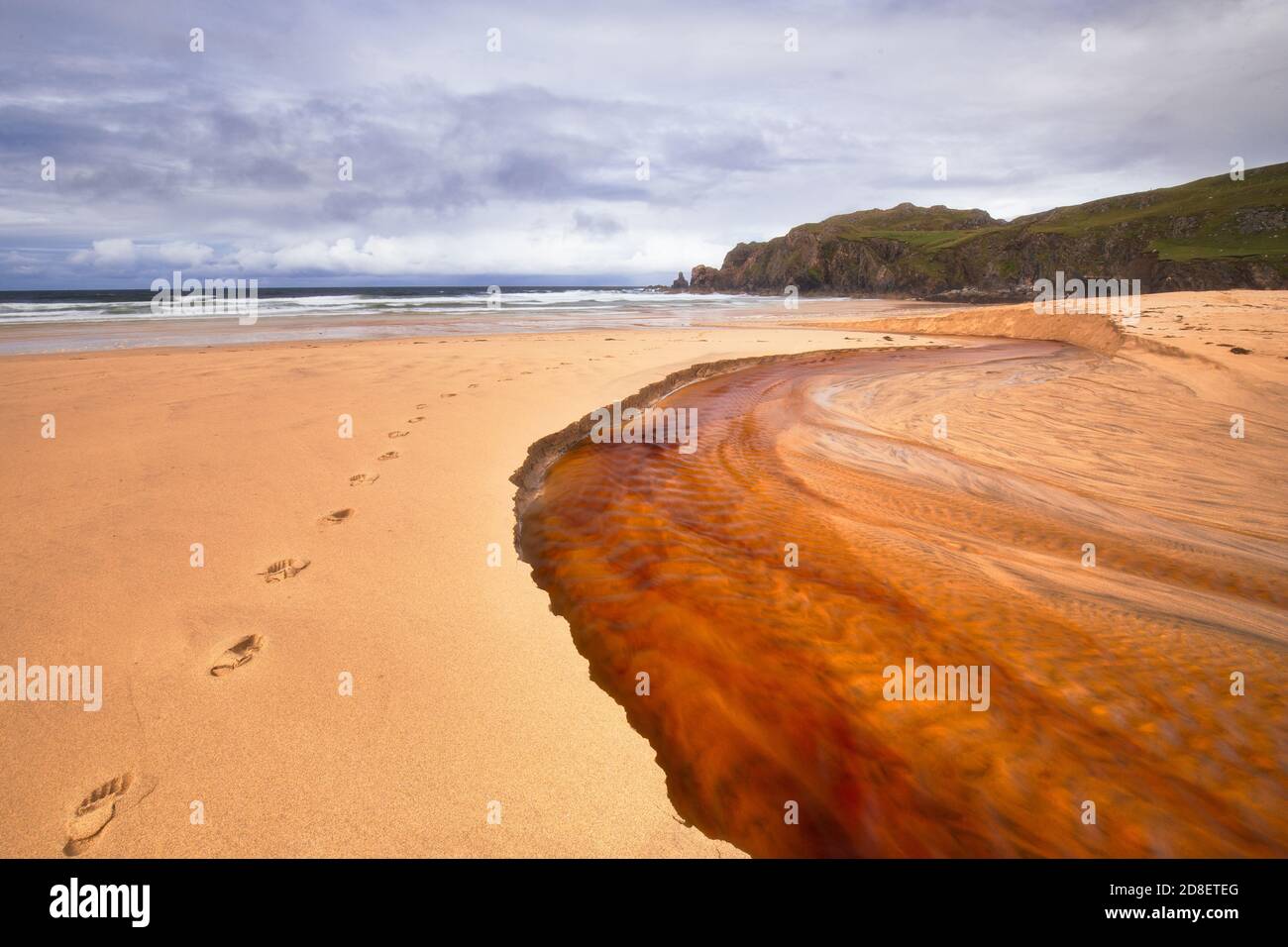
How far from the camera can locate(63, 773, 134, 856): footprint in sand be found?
1.62 meters

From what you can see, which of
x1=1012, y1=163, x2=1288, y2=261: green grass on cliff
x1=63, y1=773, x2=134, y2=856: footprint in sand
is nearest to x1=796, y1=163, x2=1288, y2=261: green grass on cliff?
x1=1012, y1=163, x2=1288, y2=261: green grass on cliff

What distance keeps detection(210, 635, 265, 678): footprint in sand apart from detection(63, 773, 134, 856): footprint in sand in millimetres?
544

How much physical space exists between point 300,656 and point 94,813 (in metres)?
0.81

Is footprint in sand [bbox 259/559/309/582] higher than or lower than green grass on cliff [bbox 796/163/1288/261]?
lower

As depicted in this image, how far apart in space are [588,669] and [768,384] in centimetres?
840

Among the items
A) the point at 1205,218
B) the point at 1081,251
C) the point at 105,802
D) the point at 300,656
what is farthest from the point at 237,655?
A: the point at 1205,218

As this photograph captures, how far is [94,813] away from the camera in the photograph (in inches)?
66.7

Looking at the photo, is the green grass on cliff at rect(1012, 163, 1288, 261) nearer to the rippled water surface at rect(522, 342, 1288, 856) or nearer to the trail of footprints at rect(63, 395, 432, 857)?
the rippled water surface at rect(522, 342, 1288, 856)

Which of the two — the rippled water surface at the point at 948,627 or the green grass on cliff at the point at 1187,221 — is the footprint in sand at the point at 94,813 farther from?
the green grass on cliff at the point at 1187,221

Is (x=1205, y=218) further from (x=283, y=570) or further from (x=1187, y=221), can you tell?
(x=283, y=570)

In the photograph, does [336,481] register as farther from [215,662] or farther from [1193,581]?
[1193,581]

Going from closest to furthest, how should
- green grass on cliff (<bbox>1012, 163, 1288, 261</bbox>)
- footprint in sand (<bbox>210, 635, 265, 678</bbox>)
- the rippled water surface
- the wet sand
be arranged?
1. the wet sand
2. the rippled water surface
3. footprint in sand (<bbox>210, 635, 265, 678</bbox>)
4. green grass on cliff (<bbox>1012, 163, 1288, 261</bbox>)

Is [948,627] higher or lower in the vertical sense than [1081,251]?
lower
